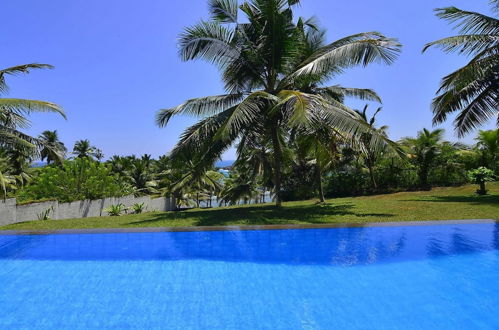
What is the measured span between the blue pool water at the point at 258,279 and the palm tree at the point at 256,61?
13.4 feet

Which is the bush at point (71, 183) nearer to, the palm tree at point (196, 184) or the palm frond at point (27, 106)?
the palm frond at point (27, 106)

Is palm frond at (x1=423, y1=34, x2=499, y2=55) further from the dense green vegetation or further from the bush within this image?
the bush

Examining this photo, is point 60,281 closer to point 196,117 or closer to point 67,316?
point 67,316

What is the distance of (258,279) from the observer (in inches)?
238

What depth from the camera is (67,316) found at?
461cm

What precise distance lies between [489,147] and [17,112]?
21.3m

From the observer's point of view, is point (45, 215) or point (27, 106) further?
point (45, 215)

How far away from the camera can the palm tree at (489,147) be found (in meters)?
18.3

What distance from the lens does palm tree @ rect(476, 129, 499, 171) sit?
60.0 feet

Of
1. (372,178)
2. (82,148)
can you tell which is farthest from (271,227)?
(82,148)

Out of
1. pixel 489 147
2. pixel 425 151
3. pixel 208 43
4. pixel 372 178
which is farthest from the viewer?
pixel 372 178

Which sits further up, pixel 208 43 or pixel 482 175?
pixel 208 43

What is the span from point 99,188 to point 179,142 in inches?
334

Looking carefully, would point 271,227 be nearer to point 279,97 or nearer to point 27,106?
point 279,97
